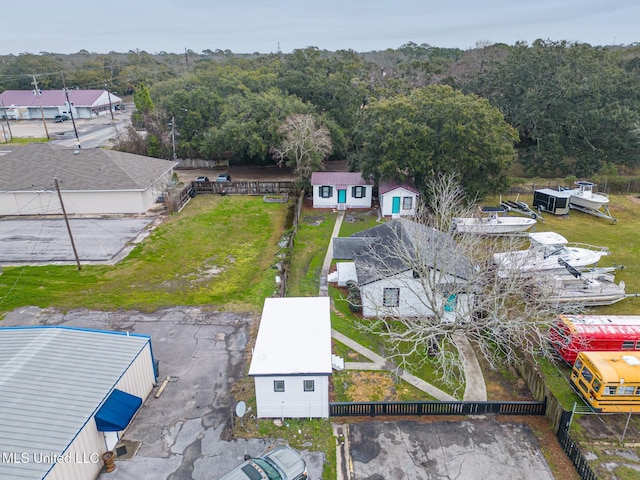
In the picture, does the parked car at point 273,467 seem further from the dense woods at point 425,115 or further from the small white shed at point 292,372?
the dense woods at point 425,115

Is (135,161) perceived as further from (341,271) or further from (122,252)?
(341,271)

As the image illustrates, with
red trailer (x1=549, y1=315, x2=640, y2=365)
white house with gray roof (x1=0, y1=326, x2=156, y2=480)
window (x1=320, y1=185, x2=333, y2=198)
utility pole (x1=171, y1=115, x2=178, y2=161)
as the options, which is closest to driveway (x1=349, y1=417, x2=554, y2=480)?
red trailer (x1=549, y1=315, x2=640, y2=365)

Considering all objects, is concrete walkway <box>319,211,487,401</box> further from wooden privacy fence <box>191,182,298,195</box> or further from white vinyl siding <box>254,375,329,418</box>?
wooden privacy fence <box>191,182,298,195</box>

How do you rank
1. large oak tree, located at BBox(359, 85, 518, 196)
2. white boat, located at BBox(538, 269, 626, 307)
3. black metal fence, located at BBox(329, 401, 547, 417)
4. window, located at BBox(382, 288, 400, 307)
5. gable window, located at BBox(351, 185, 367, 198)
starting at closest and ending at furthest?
black metal fence, located at BBox(329, 401, 547, 417)
window, located at BBox(382, 288, 400, 307)
white boat, located at BBox(538, 269, 626, 307)
large oak tree, located at BBox(359, 85, 518, 196)
gable window, located at BBox(351, 185, 367, 198)

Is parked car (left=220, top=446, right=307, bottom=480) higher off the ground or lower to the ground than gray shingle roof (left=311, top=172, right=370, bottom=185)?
lower

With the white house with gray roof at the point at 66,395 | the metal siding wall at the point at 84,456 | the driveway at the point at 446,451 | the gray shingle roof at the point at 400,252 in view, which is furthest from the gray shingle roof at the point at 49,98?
the driveway at the point at 446,451

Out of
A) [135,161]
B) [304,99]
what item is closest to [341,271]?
[135,161]

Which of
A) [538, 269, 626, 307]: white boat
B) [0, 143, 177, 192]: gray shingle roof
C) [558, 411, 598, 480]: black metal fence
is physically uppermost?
[0, 143, 177, 192]: gray shingle roof

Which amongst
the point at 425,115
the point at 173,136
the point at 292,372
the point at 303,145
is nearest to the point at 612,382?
the point at 292,372
